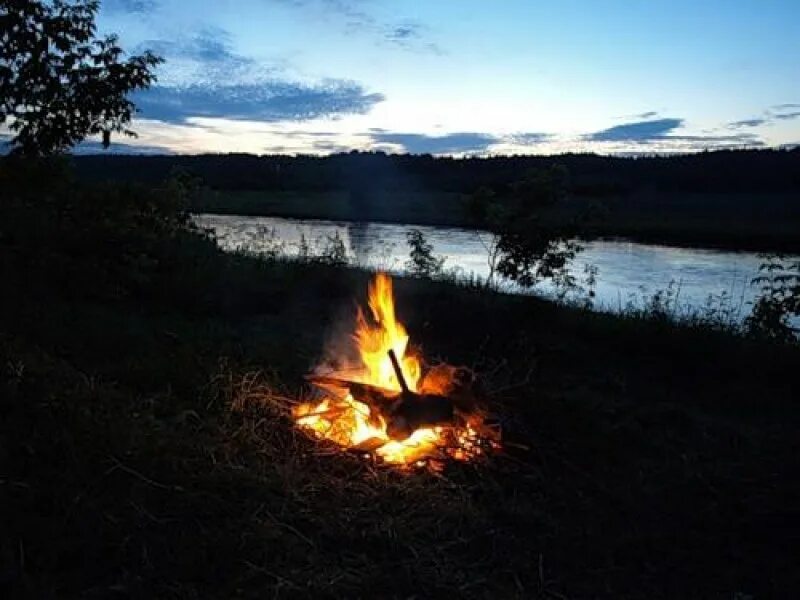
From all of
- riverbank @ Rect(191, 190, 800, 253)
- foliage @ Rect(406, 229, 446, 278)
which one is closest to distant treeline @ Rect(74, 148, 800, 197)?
riverbank @ Rect(191, 190, 800, 253)

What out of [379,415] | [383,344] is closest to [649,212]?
[383,344]

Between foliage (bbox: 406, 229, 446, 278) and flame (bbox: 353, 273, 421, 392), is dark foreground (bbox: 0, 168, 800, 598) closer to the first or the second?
flame (bbox: 353, 273, 421, 392)

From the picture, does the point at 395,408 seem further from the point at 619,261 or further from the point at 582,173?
the point at 582,173

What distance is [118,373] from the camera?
5445 mm

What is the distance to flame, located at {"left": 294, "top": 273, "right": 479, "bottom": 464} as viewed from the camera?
4.68 m

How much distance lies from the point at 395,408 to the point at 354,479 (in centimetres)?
66

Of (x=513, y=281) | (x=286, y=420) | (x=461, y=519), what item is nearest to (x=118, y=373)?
(x=286, y=420)

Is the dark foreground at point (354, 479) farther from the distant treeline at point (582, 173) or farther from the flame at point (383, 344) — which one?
the distant treeline at point (582, 173)

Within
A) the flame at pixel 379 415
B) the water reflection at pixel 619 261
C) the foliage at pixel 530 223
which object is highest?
the foliage at pixel 530 223

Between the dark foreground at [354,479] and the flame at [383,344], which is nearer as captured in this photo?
the dark foreground at [354,479]

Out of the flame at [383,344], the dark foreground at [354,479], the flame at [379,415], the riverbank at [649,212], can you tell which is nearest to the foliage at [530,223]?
the dark foreground at [354,479]

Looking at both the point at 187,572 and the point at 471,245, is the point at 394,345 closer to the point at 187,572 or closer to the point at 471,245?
the point at 187,572

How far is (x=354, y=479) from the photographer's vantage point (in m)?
4.28

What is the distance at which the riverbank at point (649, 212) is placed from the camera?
1718 inches
